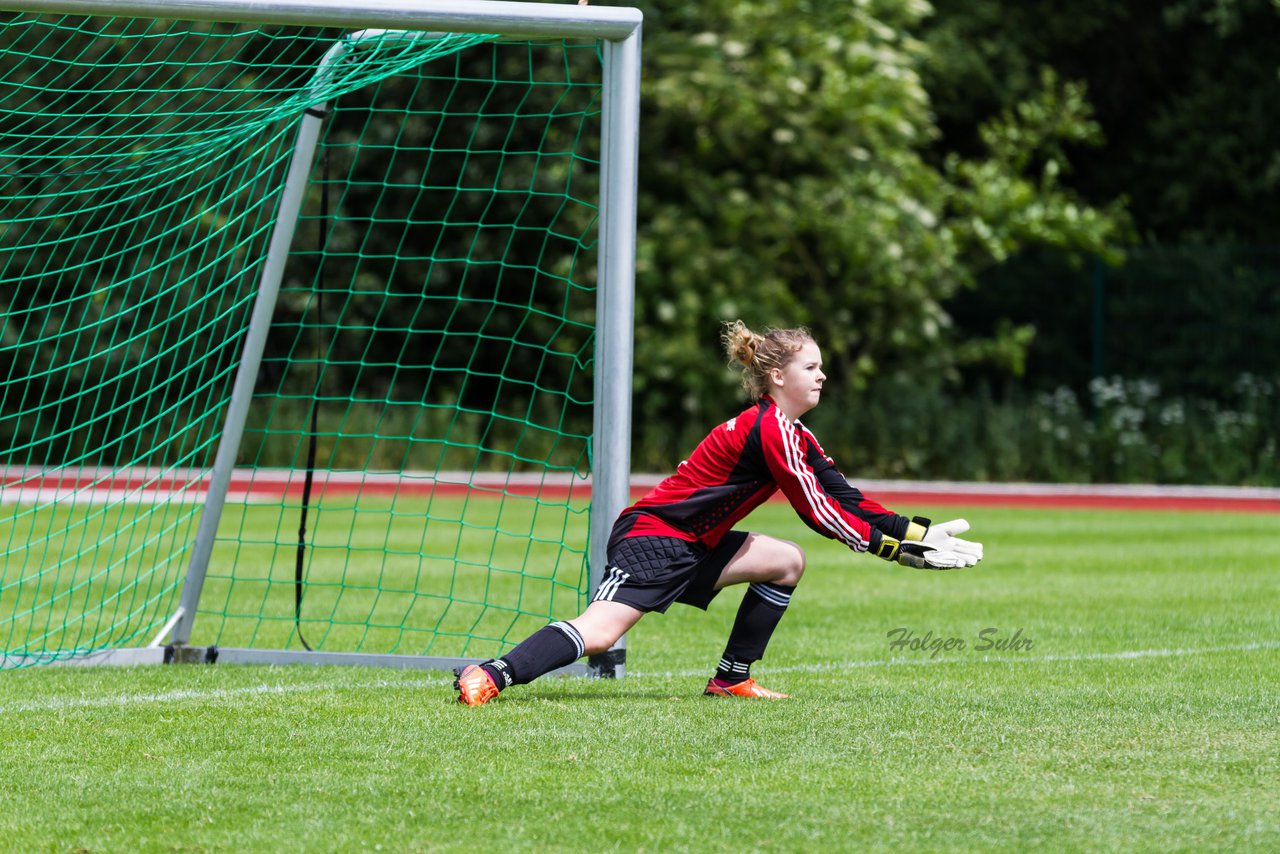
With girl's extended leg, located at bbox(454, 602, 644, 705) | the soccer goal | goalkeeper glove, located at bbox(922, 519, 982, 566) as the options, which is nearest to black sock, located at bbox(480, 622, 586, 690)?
girl's extended leg, located at bbox(454, 602, 644, 705)

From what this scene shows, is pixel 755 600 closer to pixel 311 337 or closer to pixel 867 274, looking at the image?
pixel 867 274

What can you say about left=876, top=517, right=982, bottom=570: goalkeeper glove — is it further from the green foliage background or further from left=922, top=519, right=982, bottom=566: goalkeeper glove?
the green foliage background

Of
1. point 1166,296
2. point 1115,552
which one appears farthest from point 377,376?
point 1115,552

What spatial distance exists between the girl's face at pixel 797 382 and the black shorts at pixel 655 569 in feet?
1.60

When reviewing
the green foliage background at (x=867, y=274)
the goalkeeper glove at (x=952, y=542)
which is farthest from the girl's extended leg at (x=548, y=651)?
the green foliage background at (x=867, y=274)

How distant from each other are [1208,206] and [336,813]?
24.5 metres

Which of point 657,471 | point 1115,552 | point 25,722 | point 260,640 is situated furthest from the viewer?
point 657,471

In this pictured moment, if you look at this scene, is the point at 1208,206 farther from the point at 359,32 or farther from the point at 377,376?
the point at 359,32

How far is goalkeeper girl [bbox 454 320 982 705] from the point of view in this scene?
5.75 meters

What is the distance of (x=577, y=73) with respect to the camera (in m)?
20.9

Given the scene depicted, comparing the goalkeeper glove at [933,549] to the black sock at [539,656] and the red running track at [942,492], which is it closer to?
the black sock at [539,656]

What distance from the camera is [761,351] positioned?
5922 mm

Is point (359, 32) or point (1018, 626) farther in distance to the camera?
point (1018, 626)

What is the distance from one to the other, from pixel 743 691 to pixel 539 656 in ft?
2.48
